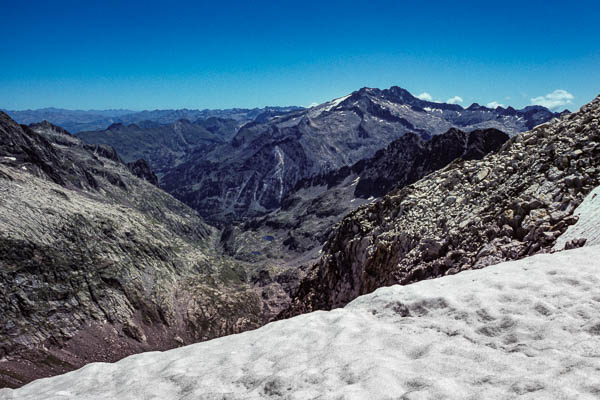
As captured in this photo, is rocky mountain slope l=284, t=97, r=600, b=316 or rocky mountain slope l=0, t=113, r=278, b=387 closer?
rocky mountain slope l=284, t=97, r=600, b=316

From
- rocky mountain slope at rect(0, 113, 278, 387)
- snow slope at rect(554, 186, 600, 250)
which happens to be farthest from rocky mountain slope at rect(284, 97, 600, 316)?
rocky mountain slope at rect(0, 113, 278, 387)

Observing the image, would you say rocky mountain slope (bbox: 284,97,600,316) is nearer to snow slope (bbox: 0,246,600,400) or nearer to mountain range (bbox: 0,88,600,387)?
mountain range (bbox: 0,88,600,387)

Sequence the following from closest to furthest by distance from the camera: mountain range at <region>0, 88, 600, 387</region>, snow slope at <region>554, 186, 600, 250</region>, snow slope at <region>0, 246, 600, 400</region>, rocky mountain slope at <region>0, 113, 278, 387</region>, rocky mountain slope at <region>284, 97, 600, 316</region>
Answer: snow slope at <region>0, 246, 600, 400</region> → snow slope at <region>554, 186, 600, 250</region> → rocky mountain slope at <region>284, 97, 600, 316</region> → mountain range at <region>0, 88, 600, 387</region> → rocky mountain slope at <region>0, 113, 278, 387</region>

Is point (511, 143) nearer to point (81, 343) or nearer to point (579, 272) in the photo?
point (579, 272)

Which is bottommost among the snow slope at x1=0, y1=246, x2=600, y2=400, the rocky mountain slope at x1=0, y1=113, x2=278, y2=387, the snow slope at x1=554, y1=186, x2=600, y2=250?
the rocky mountain slope at x1=0, y1=113, x2=278, y2=387

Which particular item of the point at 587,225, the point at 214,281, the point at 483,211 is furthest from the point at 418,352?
the point at 214,281

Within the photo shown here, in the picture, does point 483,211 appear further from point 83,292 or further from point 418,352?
point 83,292

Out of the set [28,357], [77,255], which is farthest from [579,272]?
[77,255]
